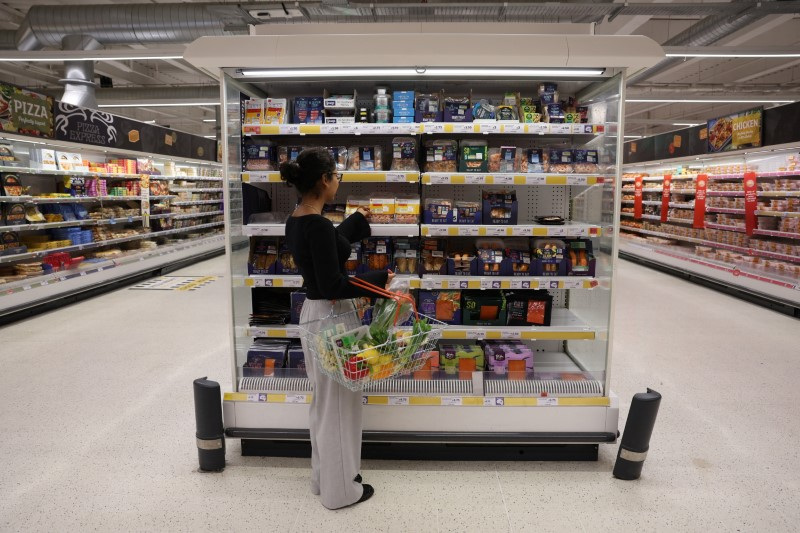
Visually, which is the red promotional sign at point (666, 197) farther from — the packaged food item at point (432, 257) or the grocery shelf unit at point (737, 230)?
the packaged food item at point (432, 257)

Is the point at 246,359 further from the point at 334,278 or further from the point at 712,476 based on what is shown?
the point at 712,476

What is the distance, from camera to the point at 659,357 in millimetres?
5215

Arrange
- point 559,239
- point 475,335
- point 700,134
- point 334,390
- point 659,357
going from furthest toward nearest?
point 700,134, point 659,357, point 559,239, point 475,335, point 334,390

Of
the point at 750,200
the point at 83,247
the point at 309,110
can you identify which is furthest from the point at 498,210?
the point at 83,247

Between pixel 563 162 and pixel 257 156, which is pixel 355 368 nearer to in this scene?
pixel 257 156

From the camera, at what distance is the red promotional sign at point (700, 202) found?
33.2ft

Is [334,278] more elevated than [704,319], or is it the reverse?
[334,278]

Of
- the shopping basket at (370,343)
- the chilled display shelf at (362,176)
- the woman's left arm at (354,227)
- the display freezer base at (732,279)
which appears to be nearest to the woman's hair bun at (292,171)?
the woman's left arm at (354,227)

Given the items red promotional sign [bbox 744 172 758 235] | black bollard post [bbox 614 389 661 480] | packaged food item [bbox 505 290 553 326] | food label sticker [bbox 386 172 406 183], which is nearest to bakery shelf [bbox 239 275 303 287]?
food label sticker [bbox 386 172 406 183]

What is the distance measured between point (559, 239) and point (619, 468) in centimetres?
140

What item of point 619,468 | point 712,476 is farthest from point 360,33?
point 712,476

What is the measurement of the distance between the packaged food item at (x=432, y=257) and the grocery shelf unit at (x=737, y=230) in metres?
5.98

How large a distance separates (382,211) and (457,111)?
76 centimetres

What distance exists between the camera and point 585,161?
3.27 m
